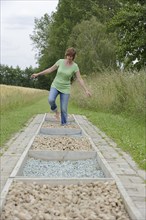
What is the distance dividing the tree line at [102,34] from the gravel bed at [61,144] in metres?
10.7

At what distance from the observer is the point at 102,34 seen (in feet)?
119

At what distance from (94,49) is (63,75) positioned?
23737mm

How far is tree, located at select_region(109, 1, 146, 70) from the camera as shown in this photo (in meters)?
18.8

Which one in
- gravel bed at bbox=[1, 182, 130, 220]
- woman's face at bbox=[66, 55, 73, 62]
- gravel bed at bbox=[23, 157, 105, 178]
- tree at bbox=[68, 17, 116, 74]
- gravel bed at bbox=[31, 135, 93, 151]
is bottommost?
gravel bed at bbox=[23, 157, 105, 178]

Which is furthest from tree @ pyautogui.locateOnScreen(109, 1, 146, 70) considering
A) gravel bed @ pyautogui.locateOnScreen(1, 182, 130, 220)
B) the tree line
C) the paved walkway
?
gravel bed @ pyautogui.locateOnScreen(1, 182, 130, 220)

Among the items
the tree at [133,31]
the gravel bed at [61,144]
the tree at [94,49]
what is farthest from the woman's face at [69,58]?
the tree at [94,49]

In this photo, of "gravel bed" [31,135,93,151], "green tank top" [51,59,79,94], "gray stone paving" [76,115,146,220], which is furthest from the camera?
"green tank top" [51,59,79,94]

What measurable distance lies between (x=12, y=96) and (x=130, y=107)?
31.9ft

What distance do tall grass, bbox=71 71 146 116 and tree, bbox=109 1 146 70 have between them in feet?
3.99

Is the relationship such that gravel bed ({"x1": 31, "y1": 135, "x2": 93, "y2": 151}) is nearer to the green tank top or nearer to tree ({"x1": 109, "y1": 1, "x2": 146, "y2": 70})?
the green tank top

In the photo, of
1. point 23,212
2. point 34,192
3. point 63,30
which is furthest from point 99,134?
point 63,30

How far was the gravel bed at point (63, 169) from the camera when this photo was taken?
650cm

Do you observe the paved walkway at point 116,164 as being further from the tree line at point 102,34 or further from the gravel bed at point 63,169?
the tree line at point 102,34

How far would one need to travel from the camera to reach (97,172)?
21.6ft
